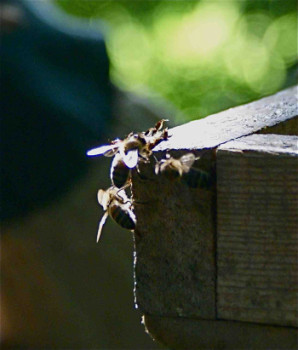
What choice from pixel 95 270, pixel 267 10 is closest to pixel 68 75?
pixel 95 270

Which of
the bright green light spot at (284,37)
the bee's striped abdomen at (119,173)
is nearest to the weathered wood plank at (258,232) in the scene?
the bee's striped abdomen at (119,173)

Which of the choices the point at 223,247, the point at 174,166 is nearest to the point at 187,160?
the point at 174,166

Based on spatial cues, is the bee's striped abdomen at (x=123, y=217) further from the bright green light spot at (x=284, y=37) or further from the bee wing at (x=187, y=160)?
the bright green light spot at (x=284, y=37)

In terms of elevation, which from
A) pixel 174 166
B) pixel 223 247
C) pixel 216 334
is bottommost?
pixel 216 334

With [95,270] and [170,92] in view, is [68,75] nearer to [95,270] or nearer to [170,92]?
[95,270]

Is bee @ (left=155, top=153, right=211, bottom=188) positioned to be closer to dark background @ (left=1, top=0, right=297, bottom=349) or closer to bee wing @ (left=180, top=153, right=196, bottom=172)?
bee wing @ (left=180, top=153, right=196, bottom=172)

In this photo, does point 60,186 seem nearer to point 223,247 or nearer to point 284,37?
point 223,247

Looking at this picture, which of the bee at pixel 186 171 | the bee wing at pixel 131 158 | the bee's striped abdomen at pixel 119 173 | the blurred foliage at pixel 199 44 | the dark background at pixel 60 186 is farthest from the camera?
the blurred foliage at pixel 199 44
